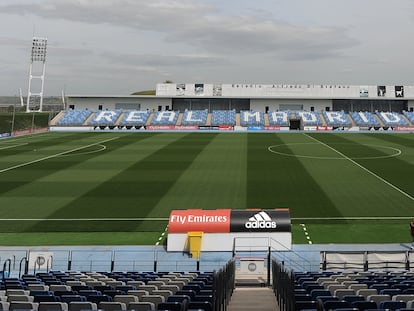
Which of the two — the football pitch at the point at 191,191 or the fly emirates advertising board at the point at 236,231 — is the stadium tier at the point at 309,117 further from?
the fly emirates advertising board at the point at 236,231

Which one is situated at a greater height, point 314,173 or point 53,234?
point 314,173

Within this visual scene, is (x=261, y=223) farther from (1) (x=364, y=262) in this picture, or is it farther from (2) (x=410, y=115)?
(2) (x=410, y=115)

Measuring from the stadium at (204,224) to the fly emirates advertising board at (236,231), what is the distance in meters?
0.05

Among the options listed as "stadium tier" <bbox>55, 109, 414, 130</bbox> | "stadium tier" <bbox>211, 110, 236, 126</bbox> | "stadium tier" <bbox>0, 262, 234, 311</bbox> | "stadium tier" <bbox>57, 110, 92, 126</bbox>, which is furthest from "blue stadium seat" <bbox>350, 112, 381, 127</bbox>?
"stadium tier" <bbox>0, 262, 234, 311</bbox>

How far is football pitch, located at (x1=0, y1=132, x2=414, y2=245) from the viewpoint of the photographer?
23641 mm

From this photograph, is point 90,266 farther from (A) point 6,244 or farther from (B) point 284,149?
(B) point 284,149

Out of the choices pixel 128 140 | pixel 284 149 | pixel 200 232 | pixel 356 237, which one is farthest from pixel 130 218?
pixel 128 140

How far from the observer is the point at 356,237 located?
2222 centimetres

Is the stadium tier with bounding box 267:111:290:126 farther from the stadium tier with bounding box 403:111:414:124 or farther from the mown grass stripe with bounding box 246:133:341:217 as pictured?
the mown grass stripe with bounding box 246:133:341:217

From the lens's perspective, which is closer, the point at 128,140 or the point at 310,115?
the point at 128,140

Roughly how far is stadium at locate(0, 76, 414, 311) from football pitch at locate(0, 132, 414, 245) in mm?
142

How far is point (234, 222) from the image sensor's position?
68.9ft

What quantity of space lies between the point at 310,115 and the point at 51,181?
81.5 metres

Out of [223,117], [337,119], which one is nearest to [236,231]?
[223,117]
